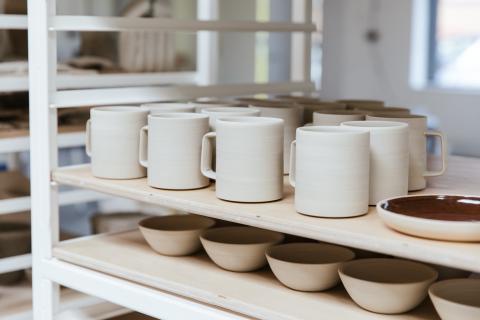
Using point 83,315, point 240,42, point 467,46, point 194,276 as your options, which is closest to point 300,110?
point 194,276

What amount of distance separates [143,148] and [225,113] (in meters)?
0.15

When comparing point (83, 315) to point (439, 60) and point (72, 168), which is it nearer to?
point (72, 168)

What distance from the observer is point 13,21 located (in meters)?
1.64

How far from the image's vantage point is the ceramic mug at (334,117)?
133 centimetres

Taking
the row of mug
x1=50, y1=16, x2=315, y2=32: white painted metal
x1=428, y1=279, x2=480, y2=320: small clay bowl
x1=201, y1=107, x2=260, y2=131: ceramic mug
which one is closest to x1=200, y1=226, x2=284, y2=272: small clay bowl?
the row of mug

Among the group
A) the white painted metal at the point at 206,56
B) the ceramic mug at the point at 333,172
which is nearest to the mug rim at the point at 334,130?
the ceramic mug at the point at 333,172

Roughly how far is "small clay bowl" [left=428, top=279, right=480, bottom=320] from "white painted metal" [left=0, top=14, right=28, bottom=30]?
1042mm

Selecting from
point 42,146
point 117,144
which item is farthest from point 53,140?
point 117,144

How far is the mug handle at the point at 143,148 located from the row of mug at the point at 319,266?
5.6 inches

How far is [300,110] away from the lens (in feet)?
4.78

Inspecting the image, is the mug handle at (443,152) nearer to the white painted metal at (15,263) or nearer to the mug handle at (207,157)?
the mug handle at (207,157)

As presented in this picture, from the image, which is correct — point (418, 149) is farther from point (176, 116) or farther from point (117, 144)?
point (117, 144)

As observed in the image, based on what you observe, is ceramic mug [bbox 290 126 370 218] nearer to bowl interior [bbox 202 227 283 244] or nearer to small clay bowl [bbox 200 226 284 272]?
small clay bowl [bbox 200 226 284 272]

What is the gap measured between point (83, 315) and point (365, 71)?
11.7ft
